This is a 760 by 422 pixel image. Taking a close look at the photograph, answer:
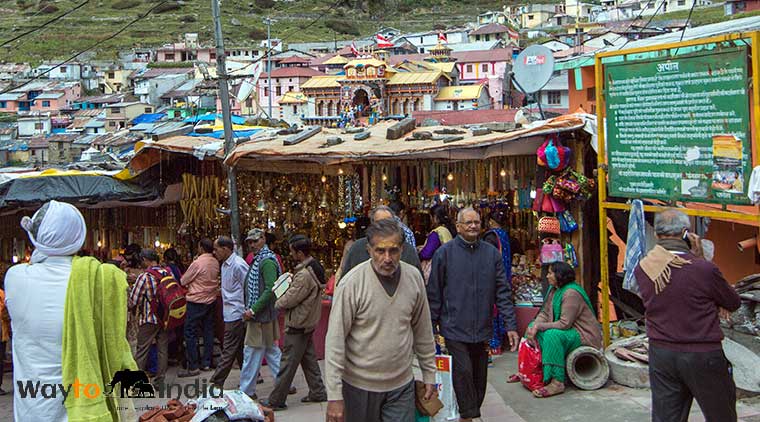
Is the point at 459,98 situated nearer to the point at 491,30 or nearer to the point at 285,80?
the point at 285,80

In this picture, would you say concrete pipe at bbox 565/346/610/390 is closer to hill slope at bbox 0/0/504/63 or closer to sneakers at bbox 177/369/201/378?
sneakers at bbox 177/369/201/378

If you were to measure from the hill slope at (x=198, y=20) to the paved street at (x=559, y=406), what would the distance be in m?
79.2

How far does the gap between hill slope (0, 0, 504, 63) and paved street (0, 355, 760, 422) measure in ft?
260

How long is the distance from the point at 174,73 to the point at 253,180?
6142cm

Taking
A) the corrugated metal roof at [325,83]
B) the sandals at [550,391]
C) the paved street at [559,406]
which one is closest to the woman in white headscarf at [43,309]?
the paved street at [559,406]

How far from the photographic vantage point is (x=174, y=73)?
67875mm

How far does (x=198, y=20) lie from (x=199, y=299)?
307 ft

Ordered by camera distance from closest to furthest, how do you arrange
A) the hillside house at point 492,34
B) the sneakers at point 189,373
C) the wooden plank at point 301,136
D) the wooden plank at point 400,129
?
the sneakers at point 189,373 → the wooden plank at point 400,129 → the wooden plank at point 301,136 → the hillside house at point 492,34

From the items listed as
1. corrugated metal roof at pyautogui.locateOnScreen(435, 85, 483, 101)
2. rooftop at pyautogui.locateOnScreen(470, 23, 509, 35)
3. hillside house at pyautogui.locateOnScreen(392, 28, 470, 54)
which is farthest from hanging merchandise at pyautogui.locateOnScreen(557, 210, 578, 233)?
rooftop at pyautogui.locateOnScreen(470, 23, 509, 35)

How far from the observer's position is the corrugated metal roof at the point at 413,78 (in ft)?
160

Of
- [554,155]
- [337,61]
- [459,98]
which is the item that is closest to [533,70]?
[554,155]

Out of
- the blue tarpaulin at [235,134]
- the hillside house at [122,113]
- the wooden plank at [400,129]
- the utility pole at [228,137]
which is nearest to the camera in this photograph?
the wooden plank at [400,129]

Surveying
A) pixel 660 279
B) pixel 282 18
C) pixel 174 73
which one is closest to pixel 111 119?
pixel 174 73

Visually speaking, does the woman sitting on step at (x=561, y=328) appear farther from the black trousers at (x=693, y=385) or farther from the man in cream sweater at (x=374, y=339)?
the man in cream sweater at (x=374, y=339)
